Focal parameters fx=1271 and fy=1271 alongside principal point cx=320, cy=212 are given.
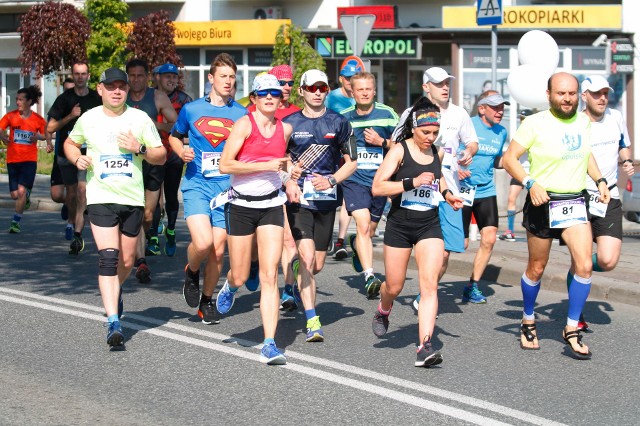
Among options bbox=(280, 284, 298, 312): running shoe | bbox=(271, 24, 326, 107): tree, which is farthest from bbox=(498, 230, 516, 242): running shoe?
bbox=(271, 24, 326, 107): tree

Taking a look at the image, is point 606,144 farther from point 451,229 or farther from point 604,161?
point 451,229

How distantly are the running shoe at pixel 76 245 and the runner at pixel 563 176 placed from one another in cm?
654

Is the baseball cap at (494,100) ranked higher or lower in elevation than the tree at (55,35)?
lower

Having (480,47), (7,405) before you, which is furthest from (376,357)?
(480,47)

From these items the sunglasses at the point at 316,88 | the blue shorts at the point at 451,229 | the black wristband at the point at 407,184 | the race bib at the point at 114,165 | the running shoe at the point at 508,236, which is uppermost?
the sunglasses at the point at 316,88

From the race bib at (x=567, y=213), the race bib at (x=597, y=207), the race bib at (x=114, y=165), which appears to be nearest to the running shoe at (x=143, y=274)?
the race bib at (x=114, y=165)

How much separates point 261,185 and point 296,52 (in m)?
24.3

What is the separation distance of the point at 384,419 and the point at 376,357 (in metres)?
1.74

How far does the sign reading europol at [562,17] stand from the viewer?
33.1 metres

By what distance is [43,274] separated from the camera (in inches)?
484

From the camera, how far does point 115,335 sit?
8.54m

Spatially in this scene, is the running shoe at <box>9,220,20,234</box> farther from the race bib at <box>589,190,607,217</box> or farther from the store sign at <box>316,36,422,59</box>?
the store sign at <box>316,36,422,59</box>

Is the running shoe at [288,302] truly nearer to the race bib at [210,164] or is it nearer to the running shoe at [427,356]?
the race bib at [210,164]

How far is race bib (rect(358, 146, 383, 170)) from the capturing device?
37.7 feet
